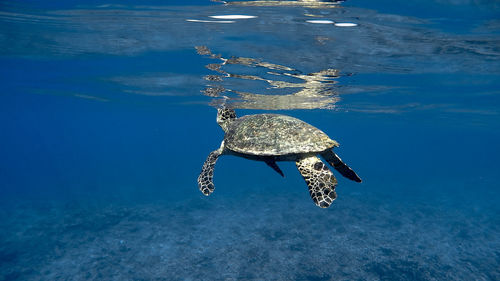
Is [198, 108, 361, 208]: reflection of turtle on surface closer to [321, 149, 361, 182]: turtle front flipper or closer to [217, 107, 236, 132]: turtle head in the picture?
[321, 149, 361, 182]: turtle front flipper

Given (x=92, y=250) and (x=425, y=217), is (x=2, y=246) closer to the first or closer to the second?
(x=92, y=250)

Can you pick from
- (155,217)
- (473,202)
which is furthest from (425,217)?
(155,217)

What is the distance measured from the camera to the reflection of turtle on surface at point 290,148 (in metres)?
6.18

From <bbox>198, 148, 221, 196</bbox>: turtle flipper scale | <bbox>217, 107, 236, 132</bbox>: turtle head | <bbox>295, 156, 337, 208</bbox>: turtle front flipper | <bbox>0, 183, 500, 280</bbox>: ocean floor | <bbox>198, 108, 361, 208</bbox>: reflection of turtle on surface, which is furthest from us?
<bbox>0, 183, 500, 280</bbox>: ocean floor

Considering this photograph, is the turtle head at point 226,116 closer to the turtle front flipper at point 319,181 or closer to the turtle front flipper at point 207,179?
the turtle front flipper at point 207,179

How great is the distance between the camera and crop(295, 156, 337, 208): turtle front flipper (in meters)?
5.78

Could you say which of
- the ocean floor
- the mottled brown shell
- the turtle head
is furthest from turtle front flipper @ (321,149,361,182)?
the ocean floor

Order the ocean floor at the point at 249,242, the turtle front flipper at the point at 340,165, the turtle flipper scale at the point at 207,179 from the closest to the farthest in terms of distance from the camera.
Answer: the turtle front flipper at the point at 340,165
the turtle flipper scale at the point at 207,179
the ocean floor at the point at 249,242

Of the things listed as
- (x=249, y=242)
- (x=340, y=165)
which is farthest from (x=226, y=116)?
(x=249, y=242)

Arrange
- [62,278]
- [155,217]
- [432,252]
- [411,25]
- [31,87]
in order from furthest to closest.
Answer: [31,87] → [155,217] → [432,252] → [62,278] → [411,25]

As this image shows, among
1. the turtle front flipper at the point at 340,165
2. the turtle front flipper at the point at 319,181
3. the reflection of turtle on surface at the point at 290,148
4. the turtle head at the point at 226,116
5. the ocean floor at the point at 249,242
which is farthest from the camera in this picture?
the ocean floor at the point at 249,242

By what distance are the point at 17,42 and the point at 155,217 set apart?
1305 centimetres

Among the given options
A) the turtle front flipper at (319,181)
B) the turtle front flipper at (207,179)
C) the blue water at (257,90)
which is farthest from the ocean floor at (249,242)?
the turtle front flipper at (319,181)

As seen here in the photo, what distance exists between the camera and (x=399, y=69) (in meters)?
14.9
